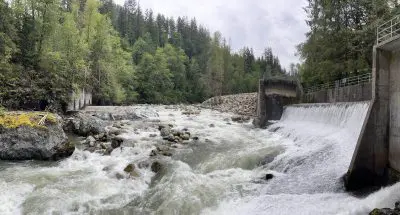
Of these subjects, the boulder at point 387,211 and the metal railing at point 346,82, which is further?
the metal railing at point 346,82

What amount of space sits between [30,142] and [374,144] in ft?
39.8

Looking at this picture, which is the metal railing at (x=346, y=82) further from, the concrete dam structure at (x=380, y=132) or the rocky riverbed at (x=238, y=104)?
the concrete dam structure at (x=380, y=132)

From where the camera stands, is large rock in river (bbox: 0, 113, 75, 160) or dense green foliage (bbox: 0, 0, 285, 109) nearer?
large rock in river (bbox: 0, 113, 75, 160)

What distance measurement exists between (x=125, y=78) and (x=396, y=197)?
41168 mm

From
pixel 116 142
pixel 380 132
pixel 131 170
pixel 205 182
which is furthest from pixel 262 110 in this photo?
pixel 131 170

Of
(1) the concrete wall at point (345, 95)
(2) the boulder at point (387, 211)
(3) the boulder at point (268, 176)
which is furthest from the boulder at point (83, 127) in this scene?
(1) the concrete wall at point (345, 95)

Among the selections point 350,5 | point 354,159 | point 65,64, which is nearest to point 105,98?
point 65,64

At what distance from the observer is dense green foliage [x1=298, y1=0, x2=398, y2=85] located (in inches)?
826

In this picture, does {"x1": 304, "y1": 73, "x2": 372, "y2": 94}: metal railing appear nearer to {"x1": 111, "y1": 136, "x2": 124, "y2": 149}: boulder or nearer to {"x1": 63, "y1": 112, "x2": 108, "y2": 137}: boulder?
{"x1": 111, "y1": 136, "x2": 124, "y2": 149}: boulder

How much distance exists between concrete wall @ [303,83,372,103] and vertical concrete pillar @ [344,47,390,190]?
6719 millimetres

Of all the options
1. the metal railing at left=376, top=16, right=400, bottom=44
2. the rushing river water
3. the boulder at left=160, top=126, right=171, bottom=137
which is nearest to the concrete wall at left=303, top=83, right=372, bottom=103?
the metal railing at left=376, top=16, right=400, bottom=44

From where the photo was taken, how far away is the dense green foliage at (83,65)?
19781 mm

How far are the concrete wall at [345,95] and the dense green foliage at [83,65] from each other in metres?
18.4

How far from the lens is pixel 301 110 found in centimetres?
2105
